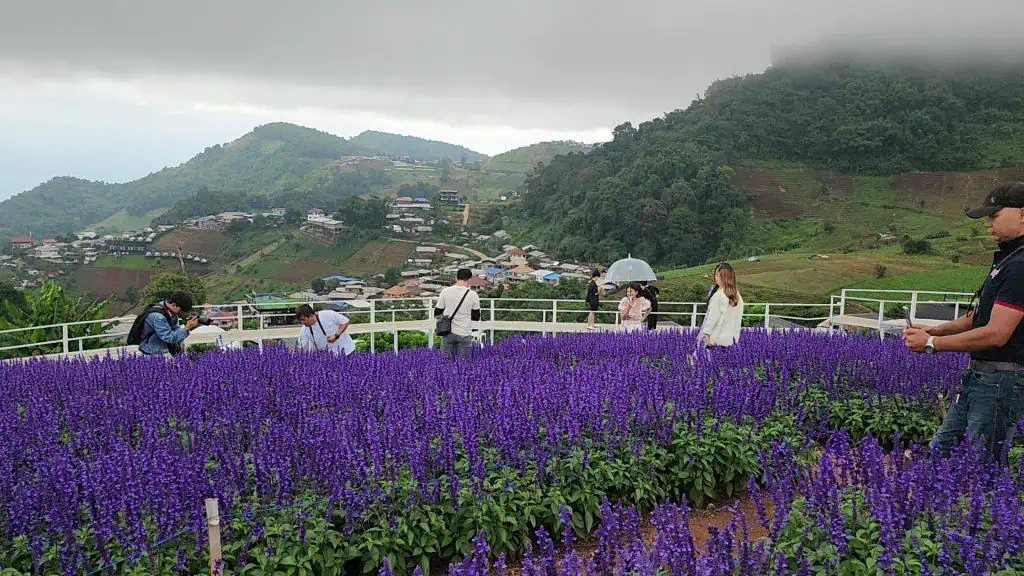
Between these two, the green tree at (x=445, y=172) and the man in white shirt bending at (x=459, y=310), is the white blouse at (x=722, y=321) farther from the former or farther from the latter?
the green tree at (x=445, y=172)

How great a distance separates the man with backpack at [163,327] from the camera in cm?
659

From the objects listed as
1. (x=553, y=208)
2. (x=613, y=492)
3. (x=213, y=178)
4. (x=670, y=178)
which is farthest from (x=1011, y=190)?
(x=213, y=178)

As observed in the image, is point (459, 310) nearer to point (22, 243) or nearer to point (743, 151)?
point (743, 151)

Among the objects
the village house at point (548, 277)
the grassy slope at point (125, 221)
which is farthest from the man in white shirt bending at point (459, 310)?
the grassy slope at point (125, 221)

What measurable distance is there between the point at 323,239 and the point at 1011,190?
77442 mm

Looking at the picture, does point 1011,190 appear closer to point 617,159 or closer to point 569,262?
point 569,262

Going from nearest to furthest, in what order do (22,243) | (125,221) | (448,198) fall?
1. (22,243)
2. (448,198)
3. (125,221)

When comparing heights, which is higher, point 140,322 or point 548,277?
point 140,322

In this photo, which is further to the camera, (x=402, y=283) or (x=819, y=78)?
(x=819, y=78)

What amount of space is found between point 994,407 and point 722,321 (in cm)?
304

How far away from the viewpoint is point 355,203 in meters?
82.4

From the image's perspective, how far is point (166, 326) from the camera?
264 inches

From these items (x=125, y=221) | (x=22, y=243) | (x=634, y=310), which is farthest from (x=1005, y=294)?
(x=125, y=221)

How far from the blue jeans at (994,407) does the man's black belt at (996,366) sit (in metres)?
0.02
